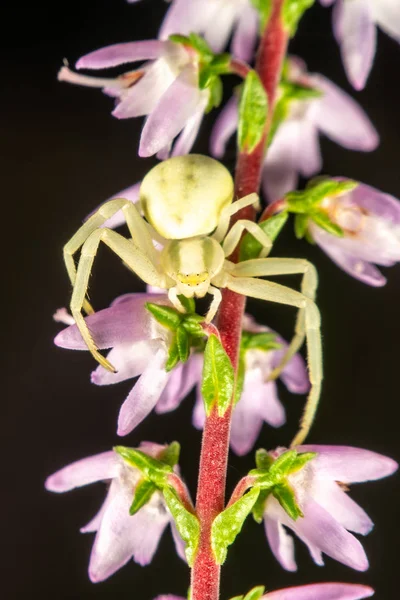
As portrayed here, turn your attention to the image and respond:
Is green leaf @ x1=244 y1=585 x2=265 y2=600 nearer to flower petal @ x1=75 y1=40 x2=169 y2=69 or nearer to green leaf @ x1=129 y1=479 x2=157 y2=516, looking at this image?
green leaf @ x1=129 y1=479 x2=157 y2=516

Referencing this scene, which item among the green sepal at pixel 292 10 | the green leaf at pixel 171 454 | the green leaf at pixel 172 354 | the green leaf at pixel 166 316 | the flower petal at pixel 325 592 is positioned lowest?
the flower petal at pixel 325 592

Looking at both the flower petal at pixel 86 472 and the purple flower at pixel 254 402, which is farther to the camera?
the purple flower at pixel 254 402

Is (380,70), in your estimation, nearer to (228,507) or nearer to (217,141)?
(217,141)

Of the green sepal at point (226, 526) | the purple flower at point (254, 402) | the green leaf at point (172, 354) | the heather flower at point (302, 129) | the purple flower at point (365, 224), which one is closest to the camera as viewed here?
the green sepal at point (226, 526)

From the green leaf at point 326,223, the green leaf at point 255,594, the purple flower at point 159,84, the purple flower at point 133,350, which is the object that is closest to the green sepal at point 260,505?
the green leaf at point 255,594

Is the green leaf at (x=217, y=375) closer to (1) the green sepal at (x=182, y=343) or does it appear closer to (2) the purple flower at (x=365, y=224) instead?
(1) the green sepal at (x=182, y=343)

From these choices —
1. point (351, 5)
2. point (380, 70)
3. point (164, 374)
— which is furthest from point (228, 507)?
point (380, 70)

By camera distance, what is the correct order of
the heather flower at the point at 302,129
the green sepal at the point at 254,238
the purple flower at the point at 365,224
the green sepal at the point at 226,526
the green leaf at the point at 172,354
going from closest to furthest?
the green sepal at the point at 226,526
the green leaf at the point at 172,354
the green sepal at the point at 254,238
the purple flower at the point at 365,224
the heather flower at the point at 302,129

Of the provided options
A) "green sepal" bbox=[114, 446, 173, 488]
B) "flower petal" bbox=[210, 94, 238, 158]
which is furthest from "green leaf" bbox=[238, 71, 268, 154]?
"green sepal" bbox=[114, 446, 173, 488]
